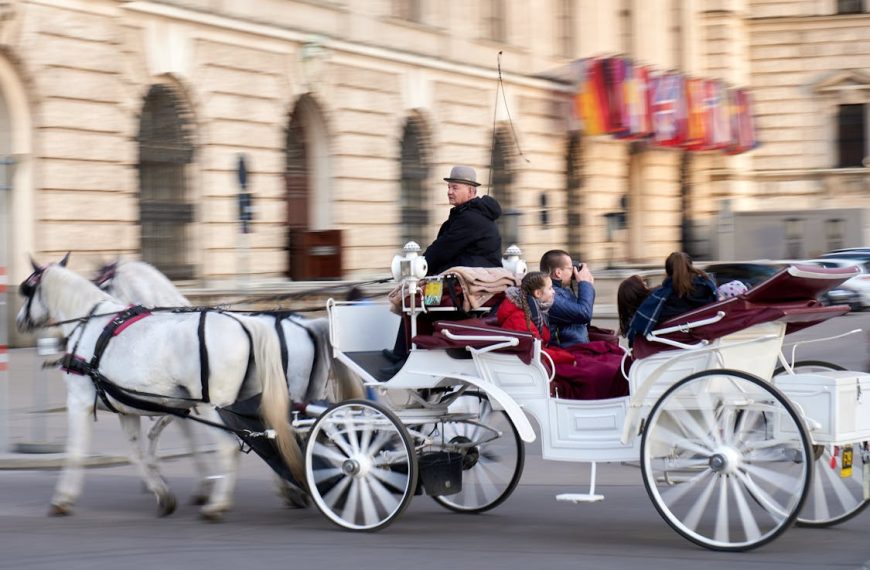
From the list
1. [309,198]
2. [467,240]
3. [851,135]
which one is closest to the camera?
[467,240]

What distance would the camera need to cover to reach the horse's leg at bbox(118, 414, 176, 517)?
8.70 meters

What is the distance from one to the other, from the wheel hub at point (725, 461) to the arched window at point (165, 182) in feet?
55.0

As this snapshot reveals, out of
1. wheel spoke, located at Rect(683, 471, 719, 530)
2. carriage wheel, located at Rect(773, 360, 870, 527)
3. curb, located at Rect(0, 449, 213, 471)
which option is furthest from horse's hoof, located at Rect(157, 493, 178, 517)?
carriage wheel, located at Rect(773, 360, 870, 527)

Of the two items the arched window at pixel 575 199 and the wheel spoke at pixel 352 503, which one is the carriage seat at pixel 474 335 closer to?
the wheel spoke at pixel 352 503

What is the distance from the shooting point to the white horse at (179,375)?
834 cm

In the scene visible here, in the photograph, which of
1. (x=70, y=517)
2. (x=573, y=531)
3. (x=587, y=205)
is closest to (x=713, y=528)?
(x=573, y=531)

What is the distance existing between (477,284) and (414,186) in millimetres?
21637

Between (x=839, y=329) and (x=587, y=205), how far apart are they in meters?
11.4

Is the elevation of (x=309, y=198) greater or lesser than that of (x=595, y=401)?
greater

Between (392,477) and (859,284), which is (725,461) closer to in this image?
(392,477)

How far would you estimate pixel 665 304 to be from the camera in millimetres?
7621

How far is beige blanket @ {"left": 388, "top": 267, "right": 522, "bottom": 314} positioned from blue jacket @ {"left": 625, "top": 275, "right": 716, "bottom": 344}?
958mm

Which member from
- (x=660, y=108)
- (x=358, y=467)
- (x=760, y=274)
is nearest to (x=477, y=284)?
(x=358, y=467)

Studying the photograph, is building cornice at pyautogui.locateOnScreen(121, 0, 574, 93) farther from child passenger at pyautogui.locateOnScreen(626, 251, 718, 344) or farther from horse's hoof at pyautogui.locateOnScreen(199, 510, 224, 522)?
child passenger at pyautogui.locateOnScreen(626, 251, 718, 344)
